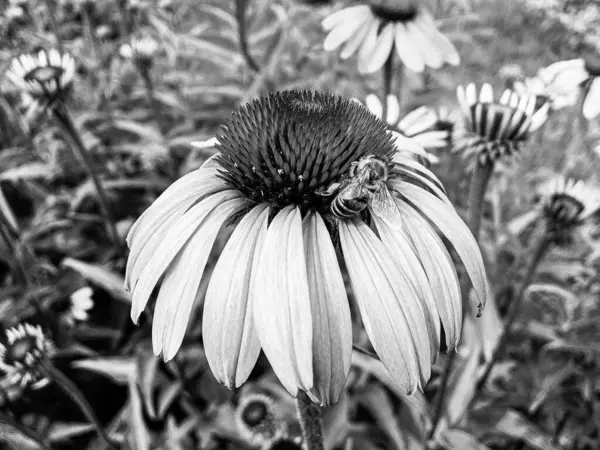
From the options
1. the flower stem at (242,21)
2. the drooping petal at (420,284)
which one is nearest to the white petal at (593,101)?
the drooping petal at (420,284)

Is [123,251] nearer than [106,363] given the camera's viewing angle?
No

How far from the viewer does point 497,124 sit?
100cm

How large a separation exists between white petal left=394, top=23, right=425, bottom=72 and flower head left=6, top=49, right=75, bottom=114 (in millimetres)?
982

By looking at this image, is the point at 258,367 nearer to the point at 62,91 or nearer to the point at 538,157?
the point at 62,91

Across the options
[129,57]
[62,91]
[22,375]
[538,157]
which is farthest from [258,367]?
[538,157]

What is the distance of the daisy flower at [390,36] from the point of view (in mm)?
1303

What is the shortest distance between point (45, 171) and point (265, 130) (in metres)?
1.16

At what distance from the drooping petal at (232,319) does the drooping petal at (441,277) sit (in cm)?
20

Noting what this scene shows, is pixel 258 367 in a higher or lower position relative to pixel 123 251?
lower

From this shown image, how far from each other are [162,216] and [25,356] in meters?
0.63

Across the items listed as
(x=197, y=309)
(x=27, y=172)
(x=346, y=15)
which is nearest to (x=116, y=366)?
(x=197, y=309)

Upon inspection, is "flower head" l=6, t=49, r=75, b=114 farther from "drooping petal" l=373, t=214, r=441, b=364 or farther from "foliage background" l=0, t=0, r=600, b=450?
"drooping petal" l=373, t=214, r=441, b=364

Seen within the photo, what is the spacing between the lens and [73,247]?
1.85m

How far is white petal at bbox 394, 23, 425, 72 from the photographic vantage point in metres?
1.27
